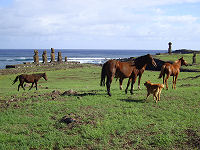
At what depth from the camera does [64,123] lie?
9.12 m

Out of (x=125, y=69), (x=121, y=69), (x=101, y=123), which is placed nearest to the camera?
(x=101, y=123)

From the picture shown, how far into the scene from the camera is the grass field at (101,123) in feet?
24.9

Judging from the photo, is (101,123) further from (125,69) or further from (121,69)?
(125,69)

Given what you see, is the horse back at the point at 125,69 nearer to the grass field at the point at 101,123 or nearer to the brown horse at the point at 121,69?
the brown horse at the point at 121,69

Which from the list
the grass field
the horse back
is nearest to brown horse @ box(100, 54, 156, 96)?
the horse back

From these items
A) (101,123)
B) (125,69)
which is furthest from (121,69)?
(101,123)

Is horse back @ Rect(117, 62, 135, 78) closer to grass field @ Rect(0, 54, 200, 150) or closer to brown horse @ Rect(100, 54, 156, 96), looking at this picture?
brown horse @ Rect(100, 54, 156, 96)

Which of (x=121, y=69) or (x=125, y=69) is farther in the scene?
(x=125, y=69)

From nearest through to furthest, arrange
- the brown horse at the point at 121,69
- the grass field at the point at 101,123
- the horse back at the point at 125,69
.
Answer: the grass field at the point at 101,123
the brown horse at the point at 121,69
the horse back at the point at 125,69

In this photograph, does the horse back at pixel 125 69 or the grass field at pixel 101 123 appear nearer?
the grass field at pixel 101 123

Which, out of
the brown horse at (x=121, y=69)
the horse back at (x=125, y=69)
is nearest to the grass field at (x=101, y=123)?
the brown horse at (x=121, y=69)

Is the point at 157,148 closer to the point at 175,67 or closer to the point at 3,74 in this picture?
the point at 175,67

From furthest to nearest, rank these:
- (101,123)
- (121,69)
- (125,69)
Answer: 1. (125,69)
2. (121,69)
3. (101,123)

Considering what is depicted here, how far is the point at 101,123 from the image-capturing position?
9.00 m
